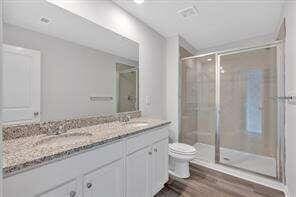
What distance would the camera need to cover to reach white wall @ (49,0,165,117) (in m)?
1.75

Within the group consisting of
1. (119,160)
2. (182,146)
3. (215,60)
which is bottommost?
(182,146)

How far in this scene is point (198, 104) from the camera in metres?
3.50

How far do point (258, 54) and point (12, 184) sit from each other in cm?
363

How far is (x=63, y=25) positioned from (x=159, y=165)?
1828mm

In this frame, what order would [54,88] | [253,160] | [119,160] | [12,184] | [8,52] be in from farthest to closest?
[253,160], [54,88], [119,160], [8,52], [12,184]

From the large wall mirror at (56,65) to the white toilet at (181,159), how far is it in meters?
1.04

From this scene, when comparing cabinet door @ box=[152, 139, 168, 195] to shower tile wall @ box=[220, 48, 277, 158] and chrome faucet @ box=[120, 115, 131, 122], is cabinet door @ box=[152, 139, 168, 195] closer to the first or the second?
chrome faucet @ box=[120, 115, 131, 122]

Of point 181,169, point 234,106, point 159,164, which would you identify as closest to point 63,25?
point 159,164

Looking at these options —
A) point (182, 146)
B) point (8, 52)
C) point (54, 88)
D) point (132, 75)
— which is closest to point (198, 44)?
point (132, 75)

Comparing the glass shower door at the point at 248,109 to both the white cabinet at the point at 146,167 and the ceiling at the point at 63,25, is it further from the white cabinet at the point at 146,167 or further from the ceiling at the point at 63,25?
Result: the ceiling at the point at 63,25

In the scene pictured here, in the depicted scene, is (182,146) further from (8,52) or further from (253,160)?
(8,52)

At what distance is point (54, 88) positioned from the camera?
58.2 inches

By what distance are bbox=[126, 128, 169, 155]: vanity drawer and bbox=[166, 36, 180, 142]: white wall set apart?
96 centimetres

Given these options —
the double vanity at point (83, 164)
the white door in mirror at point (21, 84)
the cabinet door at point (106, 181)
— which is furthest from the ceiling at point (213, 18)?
the cabinet door at point (106, 181)
